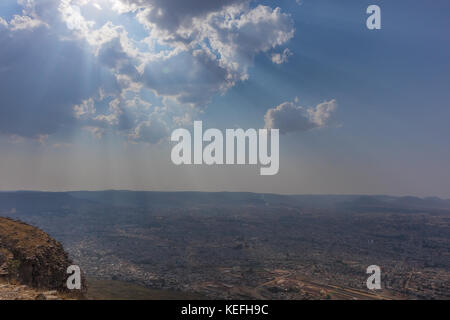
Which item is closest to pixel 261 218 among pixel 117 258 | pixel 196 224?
pixel 196 224

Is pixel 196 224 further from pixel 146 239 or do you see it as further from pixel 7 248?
pixel 7 248

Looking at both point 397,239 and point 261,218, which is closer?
point 397,239

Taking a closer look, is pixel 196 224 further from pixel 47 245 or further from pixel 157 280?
pixel 47 245
